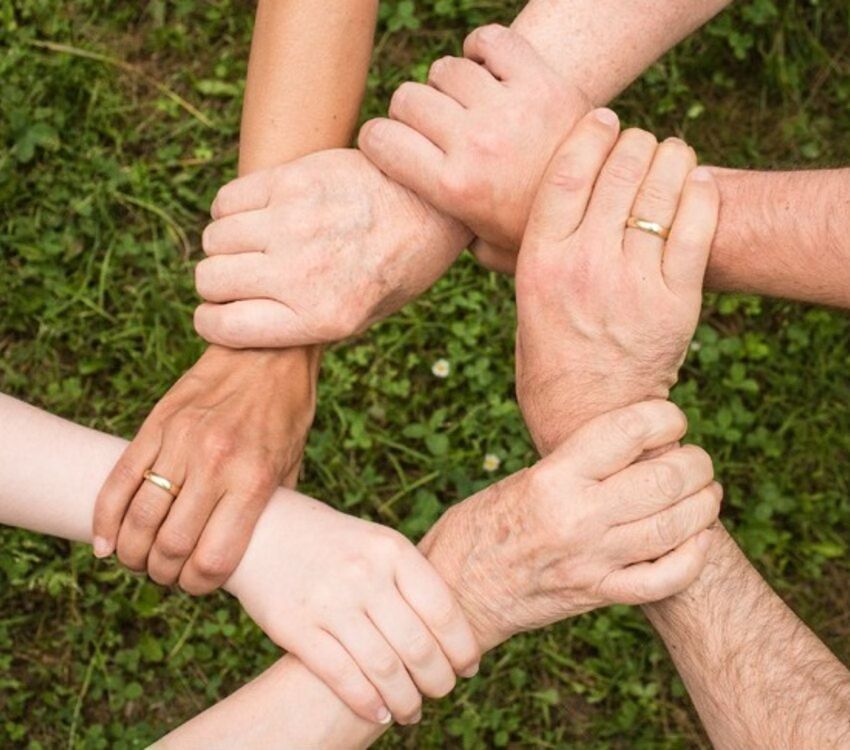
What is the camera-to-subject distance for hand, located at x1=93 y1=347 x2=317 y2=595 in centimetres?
234

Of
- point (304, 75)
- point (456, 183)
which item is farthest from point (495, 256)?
point (304, 75)

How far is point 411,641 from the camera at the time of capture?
226 centimetres

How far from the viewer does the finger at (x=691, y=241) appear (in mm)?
2289

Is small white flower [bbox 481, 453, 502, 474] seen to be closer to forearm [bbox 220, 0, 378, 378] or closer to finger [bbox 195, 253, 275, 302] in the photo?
forearm [bbox 220, 0, 378, 378]

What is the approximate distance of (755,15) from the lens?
143 inches

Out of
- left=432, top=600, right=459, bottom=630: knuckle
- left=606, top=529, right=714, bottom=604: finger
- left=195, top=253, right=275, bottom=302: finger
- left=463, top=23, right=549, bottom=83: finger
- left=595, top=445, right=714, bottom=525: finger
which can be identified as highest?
left=463, top=23, right=549, bottom=83: finger

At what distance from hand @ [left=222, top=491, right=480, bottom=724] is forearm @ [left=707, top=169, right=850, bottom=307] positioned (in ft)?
Result: 2.99

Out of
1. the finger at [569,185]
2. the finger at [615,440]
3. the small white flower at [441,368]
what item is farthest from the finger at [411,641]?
the small white flower at [441,368]

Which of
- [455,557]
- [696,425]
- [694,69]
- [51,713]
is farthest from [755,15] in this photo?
[51,713]

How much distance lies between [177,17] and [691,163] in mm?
2096

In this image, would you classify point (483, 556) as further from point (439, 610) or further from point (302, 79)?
point (302, 79)

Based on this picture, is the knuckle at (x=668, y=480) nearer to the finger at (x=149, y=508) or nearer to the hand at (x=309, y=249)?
the hand at (x=309, y=249)

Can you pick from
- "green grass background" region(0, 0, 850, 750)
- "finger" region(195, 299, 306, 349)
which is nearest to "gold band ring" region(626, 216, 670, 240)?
"finger" region(195, 299, 306, 349)

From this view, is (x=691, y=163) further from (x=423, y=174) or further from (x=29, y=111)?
(x=29, y=111)
